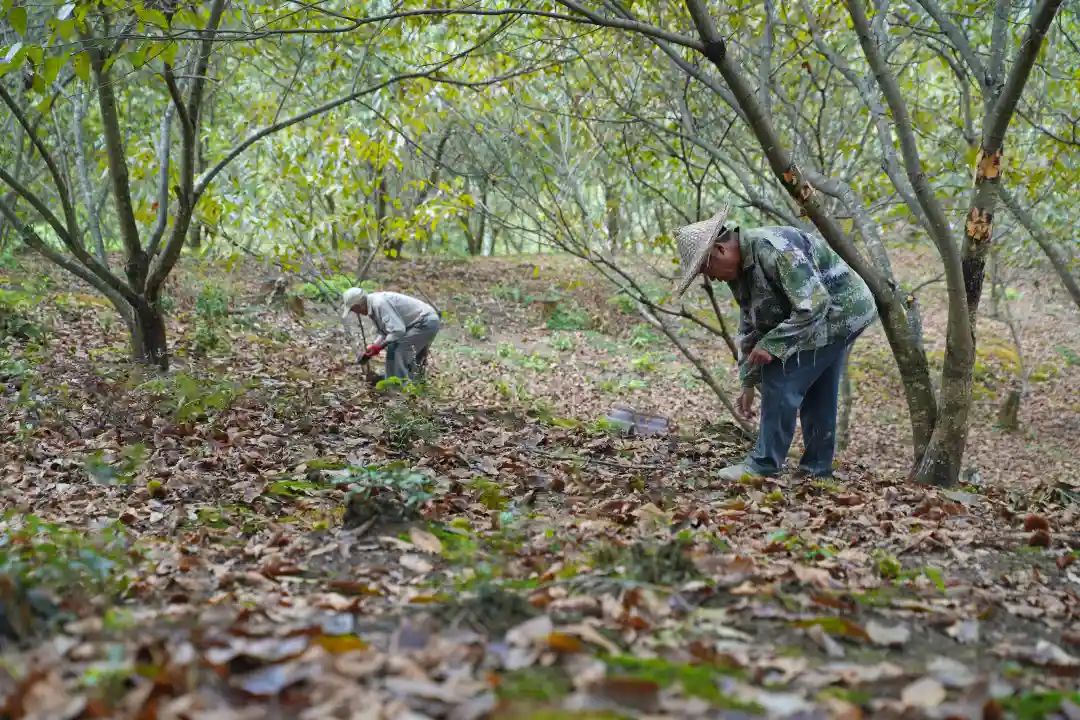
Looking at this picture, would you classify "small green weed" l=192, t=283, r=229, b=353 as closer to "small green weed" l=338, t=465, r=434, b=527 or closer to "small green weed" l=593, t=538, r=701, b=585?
"small green weed" l=338, t=465, r=434, b=527

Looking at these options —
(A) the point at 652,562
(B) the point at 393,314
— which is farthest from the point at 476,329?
(A) the point at 652,562

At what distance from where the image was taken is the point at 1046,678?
223 centimetres

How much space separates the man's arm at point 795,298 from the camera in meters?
4.93

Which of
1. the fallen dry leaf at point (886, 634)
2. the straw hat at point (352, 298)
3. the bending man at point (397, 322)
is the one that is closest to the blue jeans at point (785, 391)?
the fallen dry leaf at point (886, 634)

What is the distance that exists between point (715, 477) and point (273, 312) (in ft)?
32.1

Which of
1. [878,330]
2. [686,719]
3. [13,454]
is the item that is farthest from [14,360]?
[878,330]

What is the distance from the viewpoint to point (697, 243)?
5.04 meters

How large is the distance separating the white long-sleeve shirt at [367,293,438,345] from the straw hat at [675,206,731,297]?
501cm

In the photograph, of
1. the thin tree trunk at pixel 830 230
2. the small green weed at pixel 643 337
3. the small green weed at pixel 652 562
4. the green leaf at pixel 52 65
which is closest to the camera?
the small green weed at pixel 652 562

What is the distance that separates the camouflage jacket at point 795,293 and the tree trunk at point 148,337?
198 inches

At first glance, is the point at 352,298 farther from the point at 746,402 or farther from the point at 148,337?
the point at 746,402

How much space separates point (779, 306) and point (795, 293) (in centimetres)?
24

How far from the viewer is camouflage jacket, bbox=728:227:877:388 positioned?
495cm

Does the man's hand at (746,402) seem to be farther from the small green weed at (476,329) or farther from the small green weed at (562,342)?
the small green weed at (476,329)
